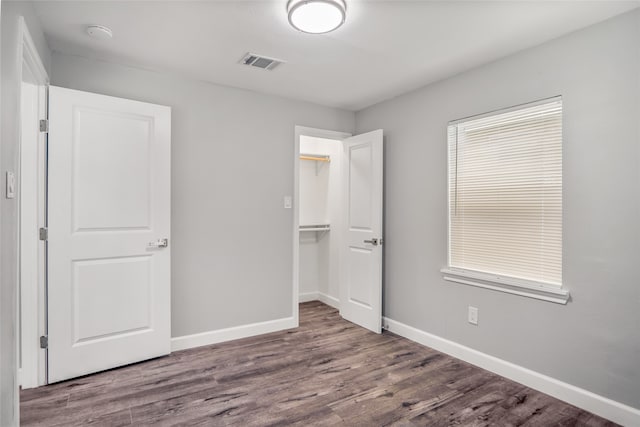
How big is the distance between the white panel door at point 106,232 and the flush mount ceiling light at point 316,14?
1.48 meters

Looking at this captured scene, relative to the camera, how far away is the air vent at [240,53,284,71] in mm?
2729

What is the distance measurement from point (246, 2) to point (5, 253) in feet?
5.93

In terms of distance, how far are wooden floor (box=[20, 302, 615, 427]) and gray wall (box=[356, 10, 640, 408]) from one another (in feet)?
0.97

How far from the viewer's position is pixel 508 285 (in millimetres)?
2637

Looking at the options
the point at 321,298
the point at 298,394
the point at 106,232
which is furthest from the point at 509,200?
the point at 106,232

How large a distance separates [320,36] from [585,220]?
215 centimetres

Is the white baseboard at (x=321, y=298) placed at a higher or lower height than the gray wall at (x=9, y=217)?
lower

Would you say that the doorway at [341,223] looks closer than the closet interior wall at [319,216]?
Yes

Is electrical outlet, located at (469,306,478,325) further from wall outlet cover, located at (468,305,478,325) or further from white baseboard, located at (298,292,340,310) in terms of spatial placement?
white baseboard, located at (298,292,340,310)

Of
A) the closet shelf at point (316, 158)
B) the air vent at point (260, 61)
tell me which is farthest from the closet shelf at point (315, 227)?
the air vent at point (260, 61)

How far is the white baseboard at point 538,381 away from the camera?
207 centimetres

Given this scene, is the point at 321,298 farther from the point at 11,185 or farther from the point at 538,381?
the point at 11,185

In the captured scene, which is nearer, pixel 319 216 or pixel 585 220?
pixel 585 220

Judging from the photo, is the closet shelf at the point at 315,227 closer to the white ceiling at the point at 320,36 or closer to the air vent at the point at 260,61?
the white ceiling at the point at 320,36
